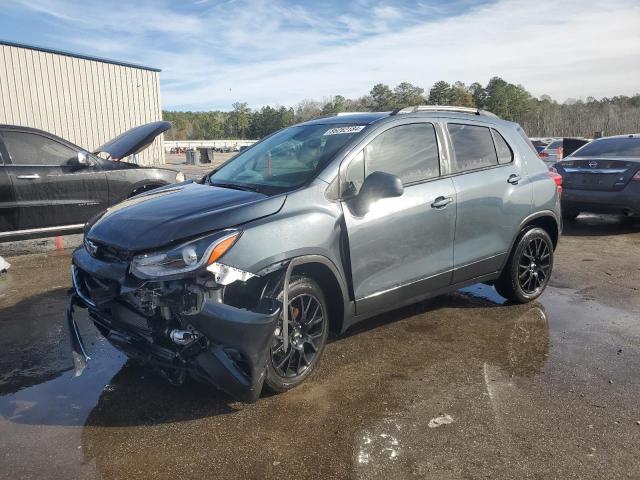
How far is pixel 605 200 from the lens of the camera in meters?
8.81

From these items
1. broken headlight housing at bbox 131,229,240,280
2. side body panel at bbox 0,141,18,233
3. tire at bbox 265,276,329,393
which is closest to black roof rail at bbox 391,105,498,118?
tire at bbox 265,276,329,393

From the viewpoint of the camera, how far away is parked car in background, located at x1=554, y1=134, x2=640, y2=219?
8641mm

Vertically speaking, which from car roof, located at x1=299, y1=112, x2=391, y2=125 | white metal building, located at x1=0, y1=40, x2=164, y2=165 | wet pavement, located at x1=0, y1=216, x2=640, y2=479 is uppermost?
white metal building, located at x1=0, y1=40, x2=164, y2=165

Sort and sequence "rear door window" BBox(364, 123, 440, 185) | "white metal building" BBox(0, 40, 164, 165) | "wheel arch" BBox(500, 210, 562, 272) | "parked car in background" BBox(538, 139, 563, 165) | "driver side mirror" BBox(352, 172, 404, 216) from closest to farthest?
"driver side mirror" BBox(352, 172, 404, 216) → "rear door window" BBox(364, 123, 440, 185) → "wheel arch" BBox(500, 210, 562, 272) → "parked car in background" BBox(538, 139, 563, 165) → "white metal building" BBox(0, 40, 164, 165)

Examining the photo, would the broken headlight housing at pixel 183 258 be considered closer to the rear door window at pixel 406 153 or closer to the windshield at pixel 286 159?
the windshield at pixel 286 159

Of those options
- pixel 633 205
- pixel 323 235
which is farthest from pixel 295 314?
pixel 633 205

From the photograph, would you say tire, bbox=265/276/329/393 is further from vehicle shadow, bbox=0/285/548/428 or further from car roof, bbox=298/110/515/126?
car roof, bbox=298/110/515/126

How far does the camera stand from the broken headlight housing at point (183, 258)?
3.04 meters

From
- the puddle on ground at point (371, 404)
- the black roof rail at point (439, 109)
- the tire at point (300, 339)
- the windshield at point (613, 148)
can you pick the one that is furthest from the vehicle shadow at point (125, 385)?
the windshield at point (613, 148)

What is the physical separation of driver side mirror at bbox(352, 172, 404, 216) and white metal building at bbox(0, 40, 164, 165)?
18713mm

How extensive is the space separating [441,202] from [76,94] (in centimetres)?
2008

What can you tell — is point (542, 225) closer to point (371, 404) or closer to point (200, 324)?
point (371, 404)

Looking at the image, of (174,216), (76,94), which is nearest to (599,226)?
(174,216)

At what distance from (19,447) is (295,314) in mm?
1721
